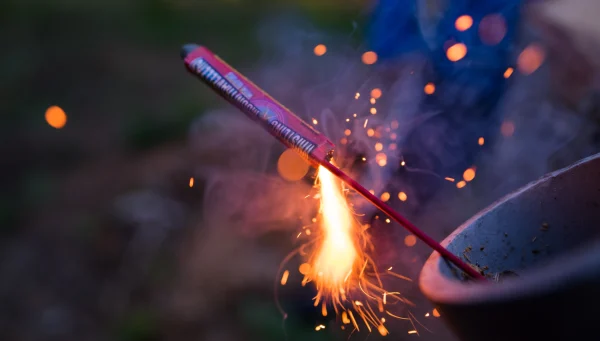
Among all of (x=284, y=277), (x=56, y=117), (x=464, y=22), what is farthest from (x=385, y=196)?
(x=56, y=117)

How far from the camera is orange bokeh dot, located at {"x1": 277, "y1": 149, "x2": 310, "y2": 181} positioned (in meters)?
1.12

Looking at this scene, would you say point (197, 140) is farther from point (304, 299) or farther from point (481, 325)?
point (481, 325)

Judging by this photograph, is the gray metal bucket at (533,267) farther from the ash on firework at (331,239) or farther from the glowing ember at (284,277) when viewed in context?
the glowing ember at (284,277)

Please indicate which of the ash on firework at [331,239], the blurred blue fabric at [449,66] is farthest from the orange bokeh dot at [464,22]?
the ash on firework at [331,239]

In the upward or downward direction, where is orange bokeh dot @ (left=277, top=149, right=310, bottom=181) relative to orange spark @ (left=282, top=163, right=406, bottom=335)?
upward

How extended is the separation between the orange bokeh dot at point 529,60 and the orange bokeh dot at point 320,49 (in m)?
0.42

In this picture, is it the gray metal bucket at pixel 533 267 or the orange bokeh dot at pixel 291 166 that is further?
the orange bokeh dot at pixel 291 166

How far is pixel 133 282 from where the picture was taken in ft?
3.73

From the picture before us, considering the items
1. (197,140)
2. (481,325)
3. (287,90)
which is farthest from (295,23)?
(481,325)

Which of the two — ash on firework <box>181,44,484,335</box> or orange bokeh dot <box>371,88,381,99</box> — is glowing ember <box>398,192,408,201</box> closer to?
ash on firework <box>181,44,484,335</box>

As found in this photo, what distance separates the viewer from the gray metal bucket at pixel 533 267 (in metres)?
0.47

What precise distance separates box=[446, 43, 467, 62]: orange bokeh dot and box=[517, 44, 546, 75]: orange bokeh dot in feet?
0.39

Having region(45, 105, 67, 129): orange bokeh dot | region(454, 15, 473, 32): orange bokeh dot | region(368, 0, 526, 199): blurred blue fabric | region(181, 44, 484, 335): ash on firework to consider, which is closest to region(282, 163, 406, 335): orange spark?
region(181, 44, 484, 335): ash on firework

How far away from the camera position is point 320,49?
3.74ft
